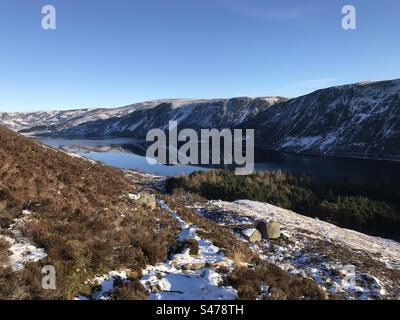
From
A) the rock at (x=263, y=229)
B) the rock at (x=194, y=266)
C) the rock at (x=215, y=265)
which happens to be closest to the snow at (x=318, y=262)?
the rock at (x=263, y=229)

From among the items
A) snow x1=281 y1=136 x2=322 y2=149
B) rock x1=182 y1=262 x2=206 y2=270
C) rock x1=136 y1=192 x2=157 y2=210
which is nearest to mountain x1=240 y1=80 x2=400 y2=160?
snow x1=281 y1=136 x2=322 y2=149

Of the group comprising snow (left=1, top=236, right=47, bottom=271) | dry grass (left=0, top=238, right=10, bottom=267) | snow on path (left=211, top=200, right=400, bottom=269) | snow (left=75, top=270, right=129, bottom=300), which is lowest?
snow on path (left=211, top=200, right=400, bottom=269)

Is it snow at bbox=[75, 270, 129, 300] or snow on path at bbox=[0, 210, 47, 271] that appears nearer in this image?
snow at bbox=[75, 270, 129, 300]

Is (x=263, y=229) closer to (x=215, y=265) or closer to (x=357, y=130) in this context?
(x=215, y=265)

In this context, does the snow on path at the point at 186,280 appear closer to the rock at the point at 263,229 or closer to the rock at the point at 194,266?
the rock at the point at 194,266

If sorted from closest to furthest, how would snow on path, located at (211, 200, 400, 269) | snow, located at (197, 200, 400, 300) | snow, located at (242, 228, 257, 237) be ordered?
snow, located at (197, 200, 400, 300) → snow, located at (242, 228, 257, 237) → snow on path, located at (211, 200, 400, 269)

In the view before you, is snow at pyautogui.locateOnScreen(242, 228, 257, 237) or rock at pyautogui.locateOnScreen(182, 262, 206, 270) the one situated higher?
rock at pyautogui.locateOnScreen(182, 262, 206, 270)

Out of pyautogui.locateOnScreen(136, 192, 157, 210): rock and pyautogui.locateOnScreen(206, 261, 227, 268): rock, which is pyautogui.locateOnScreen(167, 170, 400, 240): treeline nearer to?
pyautogui.locateOnScreen(136, 192, 157, 210): rock

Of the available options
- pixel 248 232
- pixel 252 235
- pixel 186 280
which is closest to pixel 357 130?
pixel 248 232
